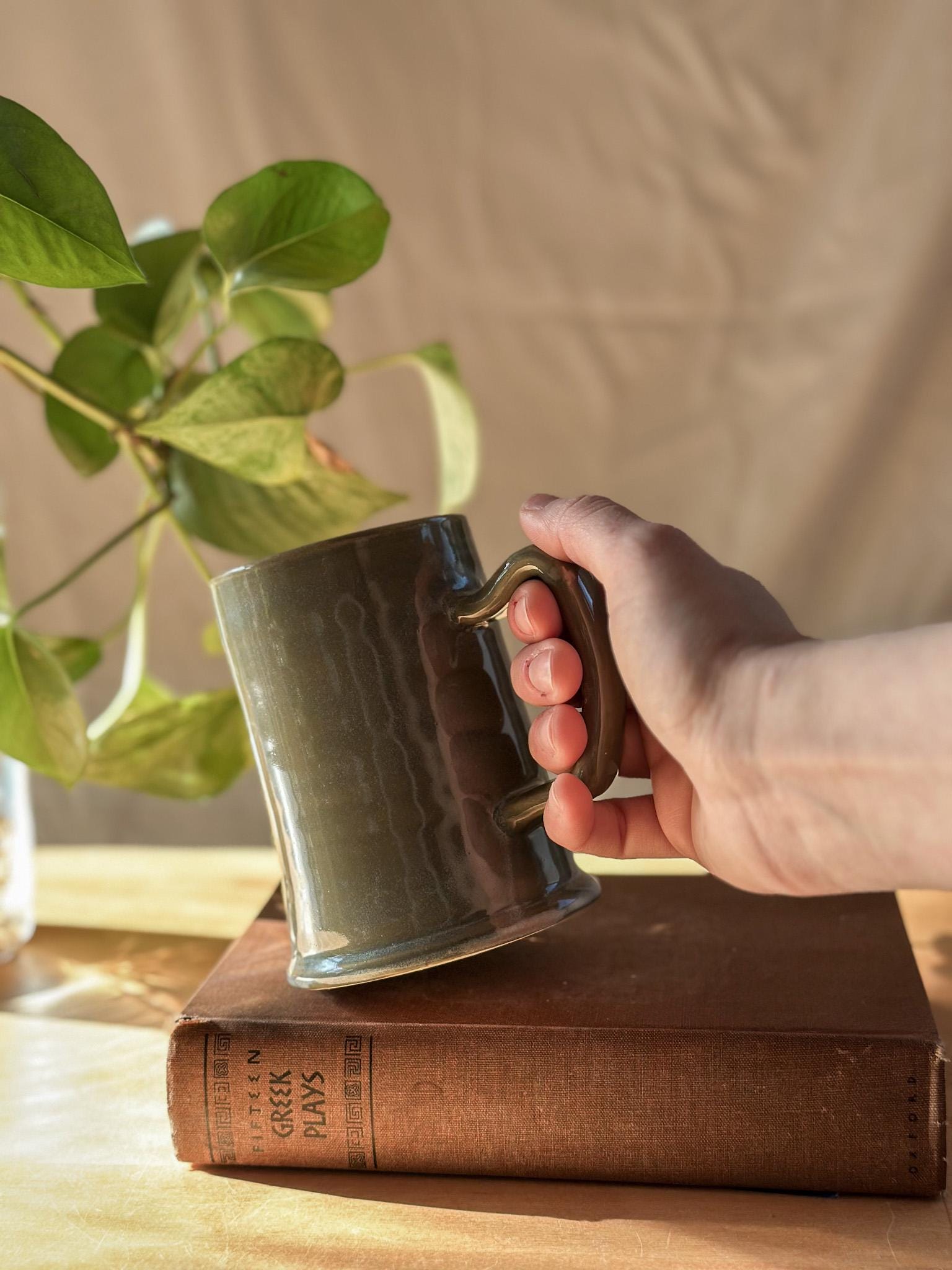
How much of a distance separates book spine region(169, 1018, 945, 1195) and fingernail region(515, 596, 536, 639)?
6.1 inches

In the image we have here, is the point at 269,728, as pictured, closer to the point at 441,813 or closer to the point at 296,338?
the point at 441,813

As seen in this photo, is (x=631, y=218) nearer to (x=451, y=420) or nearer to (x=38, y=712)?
(x=451, y=420)

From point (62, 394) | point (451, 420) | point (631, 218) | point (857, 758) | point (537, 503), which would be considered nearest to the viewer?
point (857, 758)

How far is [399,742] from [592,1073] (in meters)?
0.15

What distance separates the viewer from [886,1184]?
44cm

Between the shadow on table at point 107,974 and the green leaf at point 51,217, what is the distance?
1.28ft

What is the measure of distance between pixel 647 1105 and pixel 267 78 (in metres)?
1.11

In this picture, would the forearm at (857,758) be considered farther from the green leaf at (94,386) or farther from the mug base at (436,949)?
the green leaf at (94,386)

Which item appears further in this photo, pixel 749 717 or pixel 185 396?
pixel 185 396

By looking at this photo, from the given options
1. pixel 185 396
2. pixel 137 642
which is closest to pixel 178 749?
pixel 137 642

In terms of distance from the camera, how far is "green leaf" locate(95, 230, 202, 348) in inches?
25.8

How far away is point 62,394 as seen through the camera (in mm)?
635

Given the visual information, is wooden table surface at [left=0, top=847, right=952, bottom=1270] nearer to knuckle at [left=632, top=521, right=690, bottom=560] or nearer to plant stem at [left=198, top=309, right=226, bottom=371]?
knuckle at [left=632, top=521, right=690, bottom=560]

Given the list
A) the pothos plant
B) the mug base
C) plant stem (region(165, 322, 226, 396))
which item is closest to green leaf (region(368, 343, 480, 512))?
the pothos plant
